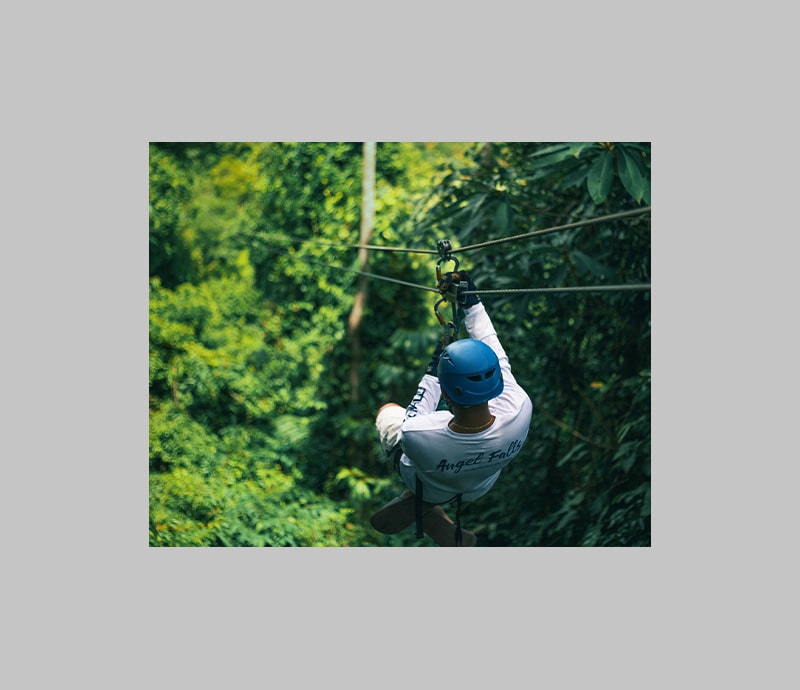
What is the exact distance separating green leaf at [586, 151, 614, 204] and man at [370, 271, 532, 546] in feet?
4.42

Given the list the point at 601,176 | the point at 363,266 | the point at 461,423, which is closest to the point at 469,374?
the point at 461,423

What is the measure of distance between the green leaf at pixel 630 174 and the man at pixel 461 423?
1.48 metres

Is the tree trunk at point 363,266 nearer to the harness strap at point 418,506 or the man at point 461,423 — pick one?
the man at point 461,423

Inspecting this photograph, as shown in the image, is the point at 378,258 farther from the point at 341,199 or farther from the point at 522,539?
the point at 522,539

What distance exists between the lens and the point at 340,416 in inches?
363

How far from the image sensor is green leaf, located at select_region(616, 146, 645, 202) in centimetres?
471

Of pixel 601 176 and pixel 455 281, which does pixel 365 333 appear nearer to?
pixel 601 176

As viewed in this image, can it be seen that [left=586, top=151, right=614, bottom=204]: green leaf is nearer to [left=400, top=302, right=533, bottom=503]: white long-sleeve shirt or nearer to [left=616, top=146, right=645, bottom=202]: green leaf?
[left=616, top=146, right=645, bottom=202]: green leaf

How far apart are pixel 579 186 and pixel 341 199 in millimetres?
3523

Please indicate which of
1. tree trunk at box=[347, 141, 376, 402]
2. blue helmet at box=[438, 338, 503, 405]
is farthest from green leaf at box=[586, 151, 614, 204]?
tree trunk at box=[347, 141, 376, 402]

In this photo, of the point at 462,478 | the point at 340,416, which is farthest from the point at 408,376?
the point at 462,478

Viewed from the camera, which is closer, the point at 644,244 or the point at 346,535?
the point at 644,244

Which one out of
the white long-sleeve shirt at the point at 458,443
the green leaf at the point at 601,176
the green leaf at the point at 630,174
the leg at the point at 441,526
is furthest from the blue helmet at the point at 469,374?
the green leaf at the point at 630,174

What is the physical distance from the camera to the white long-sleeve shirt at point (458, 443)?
331 cm
